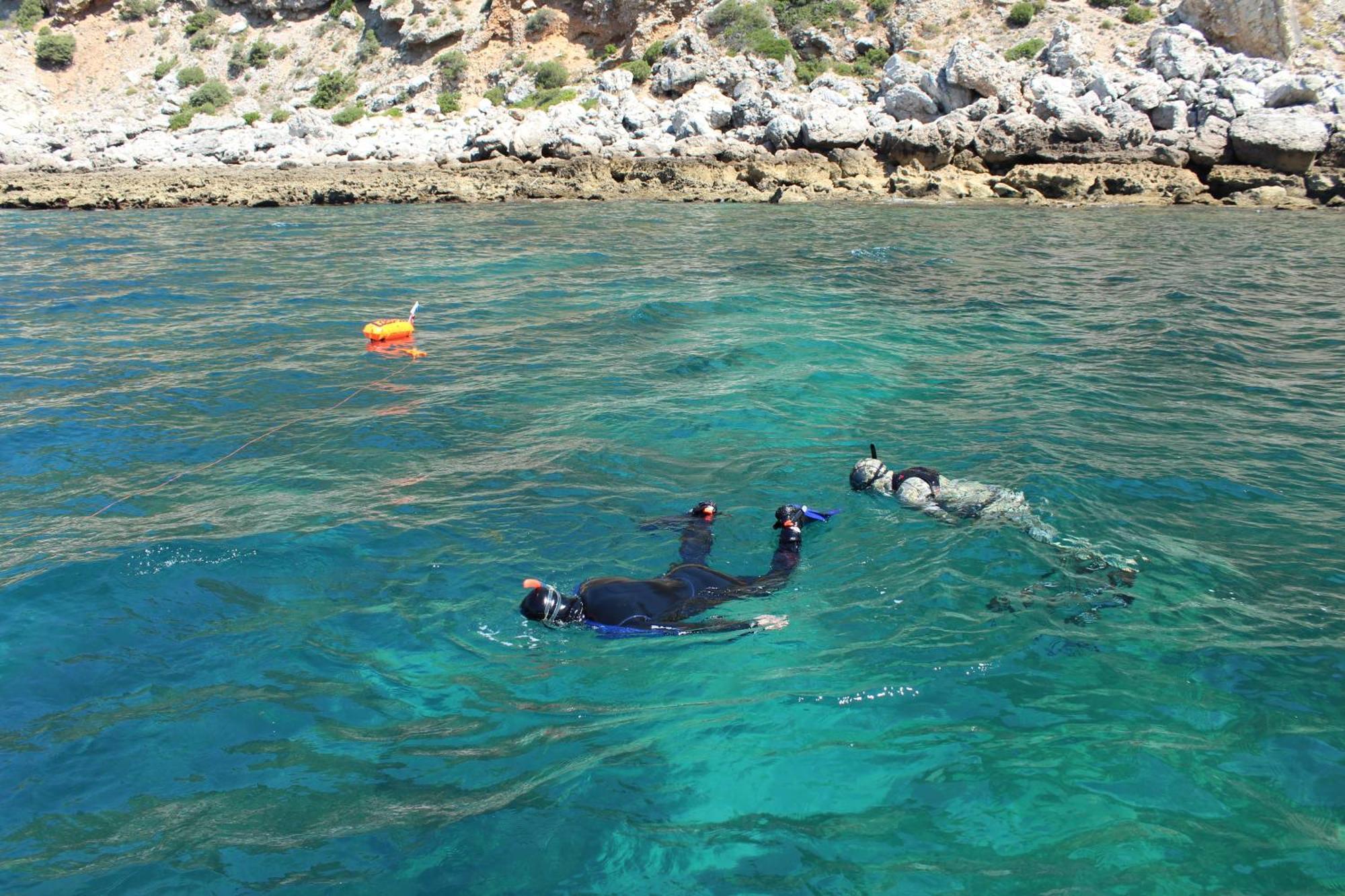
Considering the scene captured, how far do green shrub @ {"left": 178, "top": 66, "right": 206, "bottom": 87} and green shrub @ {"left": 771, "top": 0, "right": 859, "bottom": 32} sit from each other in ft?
86.1

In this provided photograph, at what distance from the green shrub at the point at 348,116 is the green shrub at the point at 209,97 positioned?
6924 mm

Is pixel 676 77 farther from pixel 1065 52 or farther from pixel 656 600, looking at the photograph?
pixel 656 600

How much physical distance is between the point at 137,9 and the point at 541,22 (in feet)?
70.1

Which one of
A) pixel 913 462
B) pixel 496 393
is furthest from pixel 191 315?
pixel 913 462

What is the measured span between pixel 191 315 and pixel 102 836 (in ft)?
37.3

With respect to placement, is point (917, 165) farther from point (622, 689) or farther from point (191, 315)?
point (622, 689)

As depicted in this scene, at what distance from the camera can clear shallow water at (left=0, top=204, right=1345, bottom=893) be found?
3641 mm

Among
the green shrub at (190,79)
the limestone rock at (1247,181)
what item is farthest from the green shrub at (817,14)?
the green shrub at (190,79)

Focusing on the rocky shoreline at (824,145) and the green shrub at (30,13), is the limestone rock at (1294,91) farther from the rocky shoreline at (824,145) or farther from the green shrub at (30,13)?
the green shrub at (30,13)

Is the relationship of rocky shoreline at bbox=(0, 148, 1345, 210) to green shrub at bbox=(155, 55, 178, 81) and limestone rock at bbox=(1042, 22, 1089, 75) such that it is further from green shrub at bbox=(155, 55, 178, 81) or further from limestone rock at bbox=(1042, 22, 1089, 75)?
green shrub at bbox=(155, 55, 178, 81)

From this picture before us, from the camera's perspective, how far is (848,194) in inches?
1017

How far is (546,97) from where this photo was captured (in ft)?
113

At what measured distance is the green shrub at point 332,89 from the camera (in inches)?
1510

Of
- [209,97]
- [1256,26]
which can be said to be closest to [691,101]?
[1256,26]
